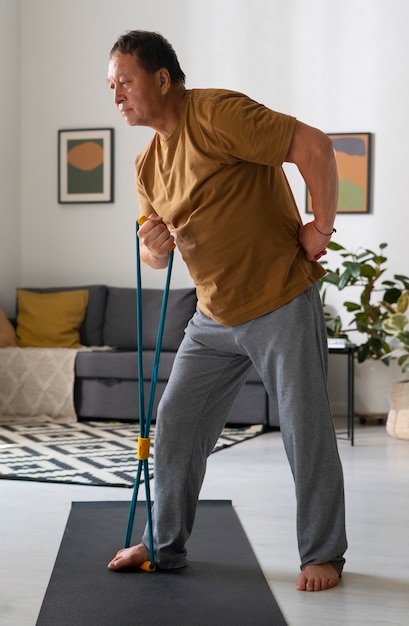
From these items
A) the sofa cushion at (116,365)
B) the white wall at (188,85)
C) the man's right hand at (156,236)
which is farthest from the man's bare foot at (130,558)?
the white wall at (188,85)

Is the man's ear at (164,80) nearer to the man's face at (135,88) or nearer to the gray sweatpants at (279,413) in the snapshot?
the man's face at (135,88)

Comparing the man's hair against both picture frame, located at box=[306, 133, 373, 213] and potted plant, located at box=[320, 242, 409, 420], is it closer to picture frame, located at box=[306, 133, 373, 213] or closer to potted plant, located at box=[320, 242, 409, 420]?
potted plant, located at box=[320, 242, 409, 420]

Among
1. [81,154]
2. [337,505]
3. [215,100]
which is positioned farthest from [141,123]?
[81,154]

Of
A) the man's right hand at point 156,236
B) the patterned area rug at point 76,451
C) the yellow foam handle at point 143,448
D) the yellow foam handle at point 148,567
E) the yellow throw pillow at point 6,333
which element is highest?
the man's right hand at point 156,236

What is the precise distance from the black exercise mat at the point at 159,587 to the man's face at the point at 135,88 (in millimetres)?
1123

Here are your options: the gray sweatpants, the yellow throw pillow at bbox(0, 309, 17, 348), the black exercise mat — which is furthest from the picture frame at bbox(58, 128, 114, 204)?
the gray sweatpants

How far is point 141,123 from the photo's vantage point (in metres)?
2.29

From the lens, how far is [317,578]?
232cm

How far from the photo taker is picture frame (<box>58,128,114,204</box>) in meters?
6.63

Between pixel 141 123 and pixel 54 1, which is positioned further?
pixel 54 1

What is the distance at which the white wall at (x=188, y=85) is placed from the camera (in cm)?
611

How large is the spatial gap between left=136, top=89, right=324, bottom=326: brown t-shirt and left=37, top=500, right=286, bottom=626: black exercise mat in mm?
653

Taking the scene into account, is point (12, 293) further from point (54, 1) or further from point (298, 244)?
point (298, 244)

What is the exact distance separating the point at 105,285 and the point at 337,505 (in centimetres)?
436
